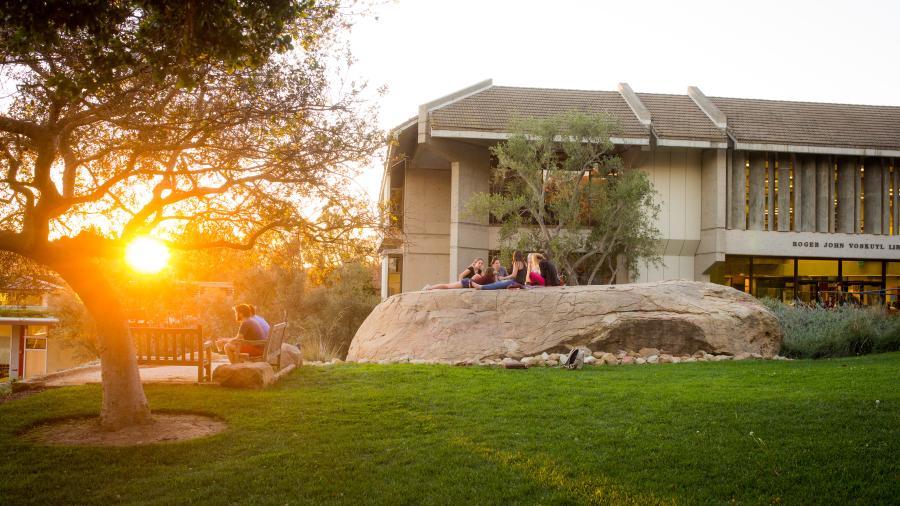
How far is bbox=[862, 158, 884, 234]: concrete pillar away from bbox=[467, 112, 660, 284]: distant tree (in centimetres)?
1129

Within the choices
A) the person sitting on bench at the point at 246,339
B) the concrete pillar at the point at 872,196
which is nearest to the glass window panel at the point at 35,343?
the person sitting on bench at the point at 246,339

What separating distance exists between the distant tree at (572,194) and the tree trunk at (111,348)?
18381 mm

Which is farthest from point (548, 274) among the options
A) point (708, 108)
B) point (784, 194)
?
point (784, 194)

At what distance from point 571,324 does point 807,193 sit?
71.5 feet

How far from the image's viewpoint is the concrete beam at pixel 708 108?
98.2ft

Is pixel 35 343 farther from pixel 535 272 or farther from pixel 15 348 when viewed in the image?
pixel 535 272

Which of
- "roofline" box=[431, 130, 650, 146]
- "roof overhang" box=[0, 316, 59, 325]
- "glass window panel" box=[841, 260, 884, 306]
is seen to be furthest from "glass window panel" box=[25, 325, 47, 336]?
"glass window panel" box=[841, 260, 884, 306]

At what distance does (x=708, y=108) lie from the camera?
102ft

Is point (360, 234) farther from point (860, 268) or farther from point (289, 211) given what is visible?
point (860, 268)

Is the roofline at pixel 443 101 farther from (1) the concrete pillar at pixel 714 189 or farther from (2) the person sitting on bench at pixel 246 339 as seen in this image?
(2) the person sitting on bench at pixel 246 339

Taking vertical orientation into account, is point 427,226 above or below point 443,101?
below

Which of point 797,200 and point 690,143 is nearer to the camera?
point 690,143

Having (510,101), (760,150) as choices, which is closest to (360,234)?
(510,101)

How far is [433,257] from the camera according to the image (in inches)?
1264
